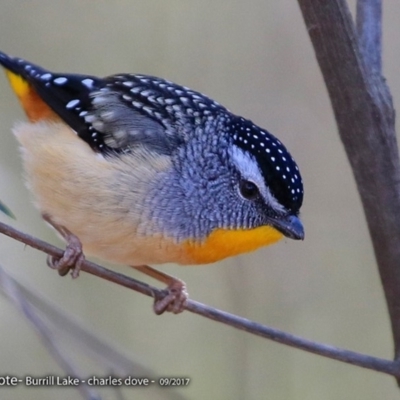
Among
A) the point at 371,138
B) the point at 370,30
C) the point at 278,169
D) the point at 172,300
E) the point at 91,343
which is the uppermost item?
the point at 370,30

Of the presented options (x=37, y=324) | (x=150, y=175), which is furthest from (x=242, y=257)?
(x=37, y=324)

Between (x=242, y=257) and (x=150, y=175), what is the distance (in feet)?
6.31

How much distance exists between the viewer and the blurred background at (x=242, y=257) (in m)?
5.47

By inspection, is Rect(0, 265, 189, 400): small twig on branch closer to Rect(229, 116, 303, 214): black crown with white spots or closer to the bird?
the bird

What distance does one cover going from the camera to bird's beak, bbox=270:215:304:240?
3320mm

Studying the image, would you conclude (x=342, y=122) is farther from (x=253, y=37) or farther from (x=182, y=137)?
(x=253, y=37)

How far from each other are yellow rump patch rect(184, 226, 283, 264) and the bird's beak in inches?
1.6

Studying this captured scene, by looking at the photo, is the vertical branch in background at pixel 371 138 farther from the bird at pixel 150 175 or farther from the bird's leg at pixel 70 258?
the bird's leg at pixel 70 258

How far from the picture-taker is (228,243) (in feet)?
11.2

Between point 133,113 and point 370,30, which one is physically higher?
point 370,30

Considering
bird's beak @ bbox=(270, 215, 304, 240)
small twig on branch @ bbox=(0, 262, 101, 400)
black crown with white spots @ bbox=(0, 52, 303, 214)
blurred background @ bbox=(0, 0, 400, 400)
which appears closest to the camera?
small twig on branch @ bbox=(0, 262, 101, 400)

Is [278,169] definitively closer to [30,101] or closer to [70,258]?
[70,258]

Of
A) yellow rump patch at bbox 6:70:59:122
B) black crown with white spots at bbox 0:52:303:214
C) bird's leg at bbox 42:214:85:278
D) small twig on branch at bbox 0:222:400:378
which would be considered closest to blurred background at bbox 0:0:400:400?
yellow rump patch at bbox 6:70:59:122


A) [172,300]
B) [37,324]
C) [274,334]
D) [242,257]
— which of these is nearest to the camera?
[37,324]
